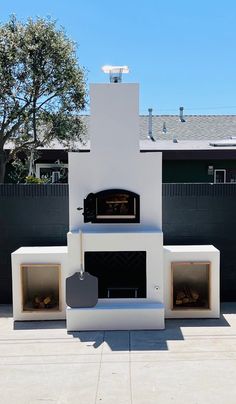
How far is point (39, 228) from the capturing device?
840 cm

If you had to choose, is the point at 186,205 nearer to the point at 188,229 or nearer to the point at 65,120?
the point at 188,229

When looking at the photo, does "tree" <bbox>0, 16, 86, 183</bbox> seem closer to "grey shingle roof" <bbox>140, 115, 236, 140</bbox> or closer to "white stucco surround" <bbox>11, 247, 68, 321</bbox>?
"grey shingle roof" <bbox>140, 115, 236, 140</bbox>

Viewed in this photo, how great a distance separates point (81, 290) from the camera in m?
6.93

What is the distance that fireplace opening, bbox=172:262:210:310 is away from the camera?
25.1 ft

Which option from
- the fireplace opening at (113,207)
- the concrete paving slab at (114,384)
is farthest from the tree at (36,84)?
the concrete paving slab at (114,384)

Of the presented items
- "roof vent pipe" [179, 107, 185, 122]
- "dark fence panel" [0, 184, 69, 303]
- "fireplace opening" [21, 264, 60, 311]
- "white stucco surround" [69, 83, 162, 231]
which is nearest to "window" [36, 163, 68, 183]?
"roof vent pipe" [179, 107, 185, 122]

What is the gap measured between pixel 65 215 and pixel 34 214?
1.98ft

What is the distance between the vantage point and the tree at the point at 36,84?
505 inches

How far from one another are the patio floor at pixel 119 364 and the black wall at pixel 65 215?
1.70 meters

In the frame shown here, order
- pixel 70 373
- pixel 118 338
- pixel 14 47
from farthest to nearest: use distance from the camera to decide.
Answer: pixel 14 47 → pixel 118 338 → pixel 70 373

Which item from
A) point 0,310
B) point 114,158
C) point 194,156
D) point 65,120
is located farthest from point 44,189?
point 194,156

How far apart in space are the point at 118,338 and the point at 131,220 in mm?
1931

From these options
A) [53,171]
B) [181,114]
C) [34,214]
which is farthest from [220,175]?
[34,214]

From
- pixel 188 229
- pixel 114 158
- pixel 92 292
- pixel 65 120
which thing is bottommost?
pixel 92 292
